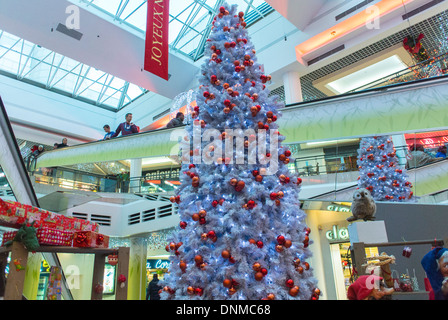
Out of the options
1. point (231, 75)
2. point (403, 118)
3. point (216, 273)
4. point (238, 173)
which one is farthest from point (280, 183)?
point (403, 118)

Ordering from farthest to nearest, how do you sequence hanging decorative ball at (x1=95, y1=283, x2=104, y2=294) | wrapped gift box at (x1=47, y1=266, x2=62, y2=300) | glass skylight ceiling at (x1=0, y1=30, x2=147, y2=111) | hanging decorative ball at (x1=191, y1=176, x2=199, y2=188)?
glass skylight ceiling at (x1=0, y1=30, x2=147, y2=111), hanging decorative ball at (x1=191, y1=176, x2=199, y2=188), wrapped gift box at (x1=47, y1=266, x2=62, y2=300), hanging decorative ball at (x1=95, y1=283, x2=104, y2=294)

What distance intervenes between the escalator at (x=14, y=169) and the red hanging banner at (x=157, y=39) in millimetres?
4377

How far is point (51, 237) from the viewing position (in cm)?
203

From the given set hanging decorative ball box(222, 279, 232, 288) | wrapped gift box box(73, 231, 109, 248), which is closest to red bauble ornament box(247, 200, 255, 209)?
hanging decorative ball box(222, 279, 232, 288)

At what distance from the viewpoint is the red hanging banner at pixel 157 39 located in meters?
7.58

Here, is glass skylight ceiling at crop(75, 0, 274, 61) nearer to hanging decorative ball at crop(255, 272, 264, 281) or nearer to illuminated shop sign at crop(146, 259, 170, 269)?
illuminated shop sign at crop(146, 259, 170, 269)

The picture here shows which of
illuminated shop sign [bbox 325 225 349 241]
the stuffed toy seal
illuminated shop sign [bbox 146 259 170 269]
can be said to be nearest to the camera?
the stuffed toy seal

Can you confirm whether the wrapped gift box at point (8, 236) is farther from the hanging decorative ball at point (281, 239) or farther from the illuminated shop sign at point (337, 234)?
the illuminated shop sign at point (337, 234)

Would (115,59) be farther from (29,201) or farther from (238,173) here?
(238,173)

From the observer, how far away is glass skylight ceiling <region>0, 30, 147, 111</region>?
53.4 ft

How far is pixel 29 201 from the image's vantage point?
12.7 ft

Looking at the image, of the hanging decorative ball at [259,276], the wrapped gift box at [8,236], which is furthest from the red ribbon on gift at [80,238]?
the hanging decorative ball at [259,276]

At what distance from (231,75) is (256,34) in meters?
10.3

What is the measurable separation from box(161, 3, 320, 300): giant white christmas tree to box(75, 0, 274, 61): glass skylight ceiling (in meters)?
9.72
